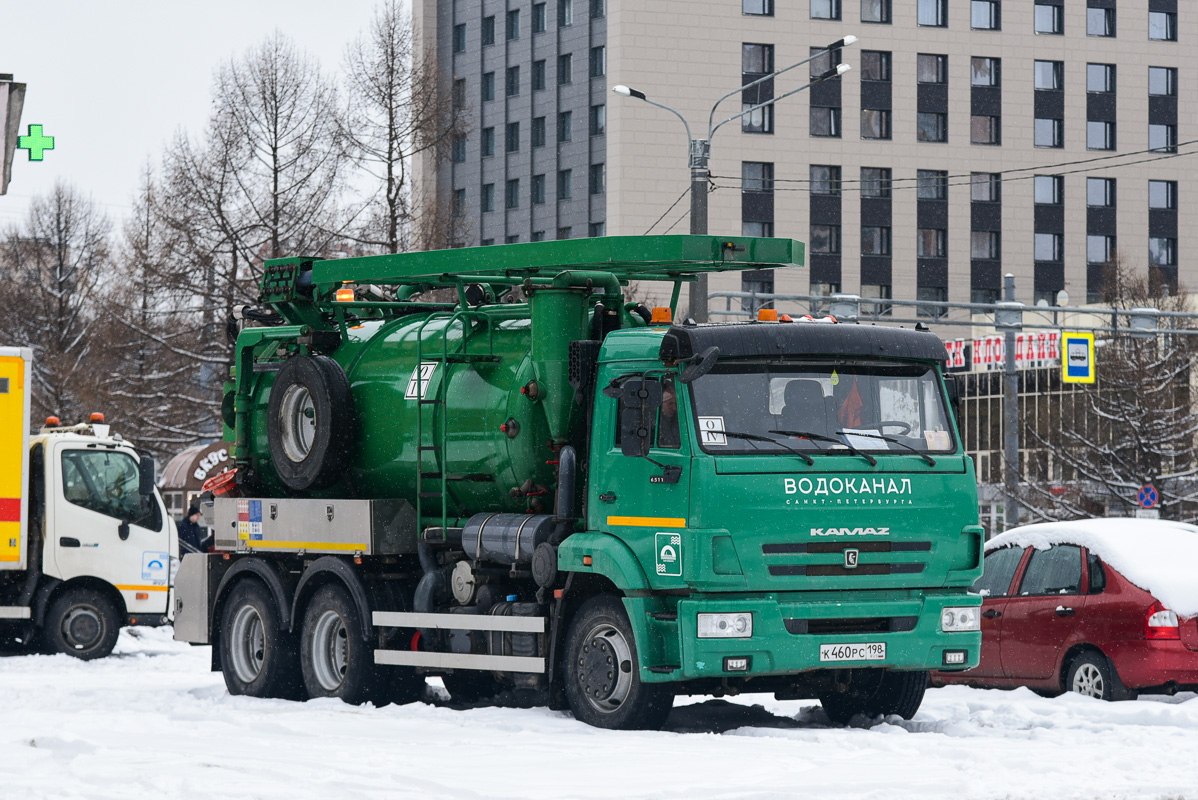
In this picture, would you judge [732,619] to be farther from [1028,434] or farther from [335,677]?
[1028,434]

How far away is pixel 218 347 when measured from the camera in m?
36.8

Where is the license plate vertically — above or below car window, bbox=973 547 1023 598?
below

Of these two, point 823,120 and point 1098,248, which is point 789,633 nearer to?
point 823,120

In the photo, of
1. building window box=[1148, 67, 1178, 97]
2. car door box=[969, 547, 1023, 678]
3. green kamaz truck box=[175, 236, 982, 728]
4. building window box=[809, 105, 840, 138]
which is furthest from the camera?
building window box=[1148, 67, 1178, 97]

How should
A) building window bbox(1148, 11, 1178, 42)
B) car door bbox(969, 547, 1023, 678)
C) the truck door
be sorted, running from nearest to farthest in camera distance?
car door bbox(969, 547, 1023, 678), the truck door, building window bbox(1148, 11, 1178, 42)

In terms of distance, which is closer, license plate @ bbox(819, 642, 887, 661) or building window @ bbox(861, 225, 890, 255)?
license plate @ bbox(819, 642, 887, 661)

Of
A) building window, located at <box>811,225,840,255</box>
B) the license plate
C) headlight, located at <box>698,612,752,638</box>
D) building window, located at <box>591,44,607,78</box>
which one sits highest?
building window, located at <box>591,44,607,78</box>

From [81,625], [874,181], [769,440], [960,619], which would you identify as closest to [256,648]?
[81,625]

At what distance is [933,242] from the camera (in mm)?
78875

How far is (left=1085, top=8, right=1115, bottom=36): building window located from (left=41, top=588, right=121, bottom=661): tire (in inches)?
2619

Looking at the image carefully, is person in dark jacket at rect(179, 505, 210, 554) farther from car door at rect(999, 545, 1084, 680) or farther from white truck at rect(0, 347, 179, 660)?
car door at rect(999, 545, 1084, 680)

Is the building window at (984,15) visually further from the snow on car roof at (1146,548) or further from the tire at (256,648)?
the tire at (256,648)

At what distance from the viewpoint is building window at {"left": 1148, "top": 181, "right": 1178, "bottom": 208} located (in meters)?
82.1

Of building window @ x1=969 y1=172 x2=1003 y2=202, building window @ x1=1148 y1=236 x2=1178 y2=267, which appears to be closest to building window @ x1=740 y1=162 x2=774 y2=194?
building window @ x1=969 y1=172 x2=1003 y2=202
